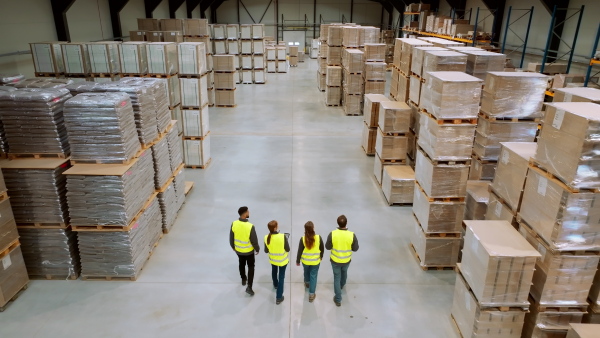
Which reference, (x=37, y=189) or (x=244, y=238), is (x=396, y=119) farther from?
(x=37, y=189)

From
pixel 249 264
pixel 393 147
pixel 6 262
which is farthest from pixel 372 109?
pixel 6 262

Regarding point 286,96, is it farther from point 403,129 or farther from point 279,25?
point 279,25

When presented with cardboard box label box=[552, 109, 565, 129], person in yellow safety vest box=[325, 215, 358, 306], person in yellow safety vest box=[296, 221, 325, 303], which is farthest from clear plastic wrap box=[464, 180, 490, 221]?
person in yellow safety vest box=[296, 221, 325, 303]

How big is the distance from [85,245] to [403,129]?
6.72 meters

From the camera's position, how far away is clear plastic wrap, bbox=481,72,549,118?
20.9 ft

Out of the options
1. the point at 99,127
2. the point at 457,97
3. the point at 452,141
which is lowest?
the point at 452,141

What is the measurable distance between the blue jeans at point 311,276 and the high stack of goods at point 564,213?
2.60m

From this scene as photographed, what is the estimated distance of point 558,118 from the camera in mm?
4262

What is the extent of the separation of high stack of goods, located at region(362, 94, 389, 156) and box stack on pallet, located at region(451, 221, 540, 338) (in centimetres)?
629

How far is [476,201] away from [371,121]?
5.34 meters

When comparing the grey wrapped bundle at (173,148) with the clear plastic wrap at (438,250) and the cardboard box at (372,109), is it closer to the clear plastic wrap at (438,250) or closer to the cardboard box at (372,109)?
the clear plastic wrap at (438,250)

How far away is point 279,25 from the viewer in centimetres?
3422

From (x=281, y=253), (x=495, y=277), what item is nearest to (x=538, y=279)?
(x=495, y=277)

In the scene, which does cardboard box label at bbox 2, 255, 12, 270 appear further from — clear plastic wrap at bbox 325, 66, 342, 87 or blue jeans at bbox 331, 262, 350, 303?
clear plastic wrap at bbox 325, 66, 342, 87
